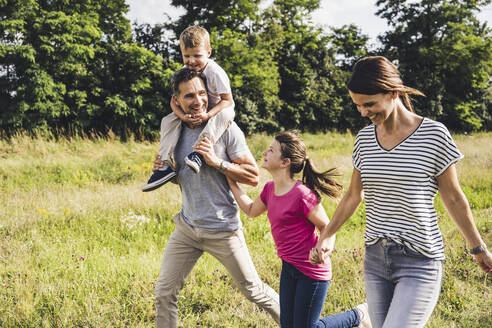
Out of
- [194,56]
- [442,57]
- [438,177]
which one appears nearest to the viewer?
[438,177]

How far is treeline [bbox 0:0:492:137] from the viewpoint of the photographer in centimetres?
1608

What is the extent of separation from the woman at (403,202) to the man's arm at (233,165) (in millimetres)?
922

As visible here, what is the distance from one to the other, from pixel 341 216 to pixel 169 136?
1504 mm

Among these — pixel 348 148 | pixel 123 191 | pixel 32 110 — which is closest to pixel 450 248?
pixel 123 191

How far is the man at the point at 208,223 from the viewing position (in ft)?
9.30

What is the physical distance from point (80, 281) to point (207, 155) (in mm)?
2439

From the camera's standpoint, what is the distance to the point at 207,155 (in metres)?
2.67

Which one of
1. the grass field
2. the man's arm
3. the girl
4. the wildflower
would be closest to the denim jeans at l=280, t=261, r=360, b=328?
the girl

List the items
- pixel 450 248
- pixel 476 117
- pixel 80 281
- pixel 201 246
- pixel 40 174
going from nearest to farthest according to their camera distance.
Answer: pixel 201 246
pixel 80 281
pixel 450 248
pixel 40 174
pixel 476 117

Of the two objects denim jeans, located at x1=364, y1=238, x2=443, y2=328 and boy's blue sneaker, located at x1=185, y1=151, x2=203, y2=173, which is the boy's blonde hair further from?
denim jeans, located at x1=364, y1=238, x2=443, y2=328

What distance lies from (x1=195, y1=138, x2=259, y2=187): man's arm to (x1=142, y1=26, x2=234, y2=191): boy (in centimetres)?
10

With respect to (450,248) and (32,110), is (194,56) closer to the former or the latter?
(450,248)

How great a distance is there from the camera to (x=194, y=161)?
107 inches

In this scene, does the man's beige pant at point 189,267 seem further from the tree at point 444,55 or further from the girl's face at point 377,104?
the tree at point 444,55
